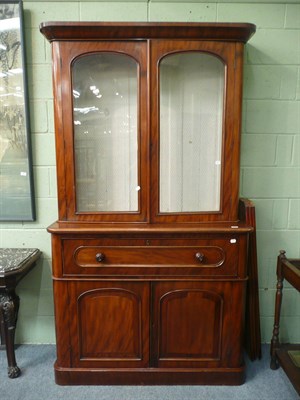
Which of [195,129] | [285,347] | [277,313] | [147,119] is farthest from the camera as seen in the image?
[285,347]

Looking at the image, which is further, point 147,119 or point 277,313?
point 277,313

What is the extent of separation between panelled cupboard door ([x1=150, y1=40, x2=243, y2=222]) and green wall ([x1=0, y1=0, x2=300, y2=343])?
373 mm

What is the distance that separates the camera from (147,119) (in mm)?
1543

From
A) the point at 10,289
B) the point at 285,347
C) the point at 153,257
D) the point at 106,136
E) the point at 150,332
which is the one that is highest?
the point at 106,136

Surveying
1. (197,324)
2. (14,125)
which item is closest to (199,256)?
(197,324)

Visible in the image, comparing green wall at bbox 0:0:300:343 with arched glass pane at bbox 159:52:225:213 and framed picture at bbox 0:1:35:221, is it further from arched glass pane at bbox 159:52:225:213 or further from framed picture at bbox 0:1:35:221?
arched glass pane at bbox 159:52:225:213

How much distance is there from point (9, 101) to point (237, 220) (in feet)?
5.41

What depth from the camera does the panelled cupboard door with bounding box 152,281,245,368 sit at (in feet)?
5.31

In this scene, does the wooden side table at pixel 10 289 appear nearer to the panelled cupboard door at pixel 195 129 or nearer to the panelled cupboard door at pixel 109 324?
the panelled cupboard door at pixel 109 324

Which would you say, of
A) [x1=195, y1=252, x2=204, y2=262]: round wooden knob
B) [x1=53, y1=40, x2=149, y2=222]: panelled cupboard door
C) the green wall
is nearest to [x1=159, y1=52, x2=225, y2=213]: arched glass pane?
[x1=53, y1=40, x2=149, y2=222]: panelled cupboard door

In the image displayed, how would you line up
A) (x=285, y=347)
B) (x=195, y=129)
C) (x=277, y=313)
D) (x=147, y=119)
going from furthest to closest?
1. (x=285, y=347)
2. (x=277, y=313)
3. (x=195, y=129)
4. (x=147, y=119)

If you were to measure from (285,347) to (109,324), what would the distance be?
4.06ft

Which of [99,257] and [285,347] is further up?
[99,257]

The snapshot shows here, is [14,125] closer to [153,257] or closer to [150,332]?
[153,257]
